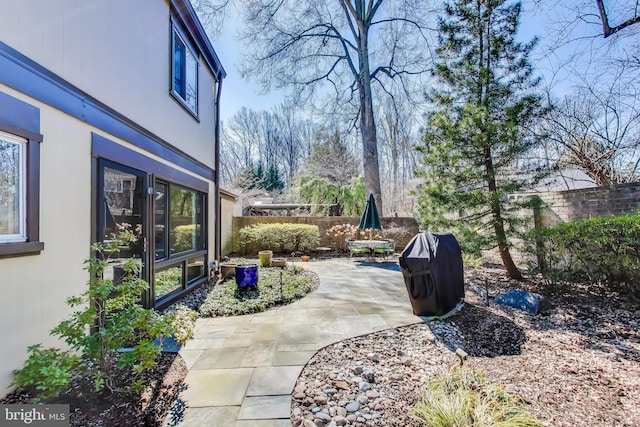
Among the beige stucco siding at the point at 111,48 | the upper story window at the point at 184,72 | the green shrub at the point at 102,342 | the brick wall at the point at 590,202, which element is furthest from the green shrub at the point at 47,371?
the brick wall at the point at 590,202

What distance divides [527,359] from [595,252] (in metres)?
2.97

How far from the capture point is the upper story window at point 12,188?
2287 mm

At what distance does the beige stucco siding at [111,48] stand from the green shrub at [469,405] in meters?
4.06

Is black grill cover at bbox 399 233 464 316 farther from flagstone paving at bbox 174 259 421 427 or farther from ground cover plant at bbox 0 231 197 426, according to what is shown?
ground cover plant at bbox 0 231 197 426

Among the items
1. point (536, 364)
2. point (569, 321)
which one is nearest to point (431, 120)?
point (569, 321)

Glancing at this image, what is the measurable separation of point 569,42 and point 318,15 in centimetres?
1003

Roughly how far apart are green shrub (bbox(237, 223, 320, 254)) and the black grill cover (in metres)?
6.61

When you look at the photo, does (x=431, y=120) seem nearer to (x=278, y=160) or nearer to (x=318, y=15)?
(x=318, y=15)

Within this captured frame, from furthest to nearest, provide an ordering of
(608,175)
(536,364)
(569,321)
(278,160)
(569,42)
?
(278,160) < (608,175) < (569,42) < (569,321) < (536,364)

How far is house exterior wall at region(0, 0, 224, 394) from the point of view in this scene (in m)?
2.29

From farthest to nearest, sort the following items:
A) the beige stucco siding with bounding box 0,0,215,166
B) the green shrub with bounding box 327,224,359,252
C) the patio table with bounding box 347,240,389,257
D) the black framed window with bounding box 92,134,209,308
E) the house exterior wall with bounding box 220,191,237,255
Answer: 1. the green shrub with bounding box 327,224,359,252
2. the house exterior wall with bounding box 220,191,237,255
3. the patio table with bounding box 347,240,389,257
4. the black framed window with bounding box 92,134,209,308
5. the beige stucco siding with bounding box 0,0,215,166

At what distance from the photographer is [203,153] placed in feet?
21.6

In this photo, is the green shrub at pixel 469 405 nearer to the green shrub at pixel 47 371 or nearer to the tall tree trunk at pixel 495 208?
the green shrub at pixel 47 371

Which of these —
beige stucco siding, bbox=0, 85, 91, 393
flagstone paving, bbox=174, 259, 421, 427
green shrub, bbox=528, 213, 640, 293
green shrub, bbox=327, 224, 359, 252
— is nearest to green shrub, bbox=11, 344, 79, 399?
beige stucco siding, bbox=0, 85, 91, 393
